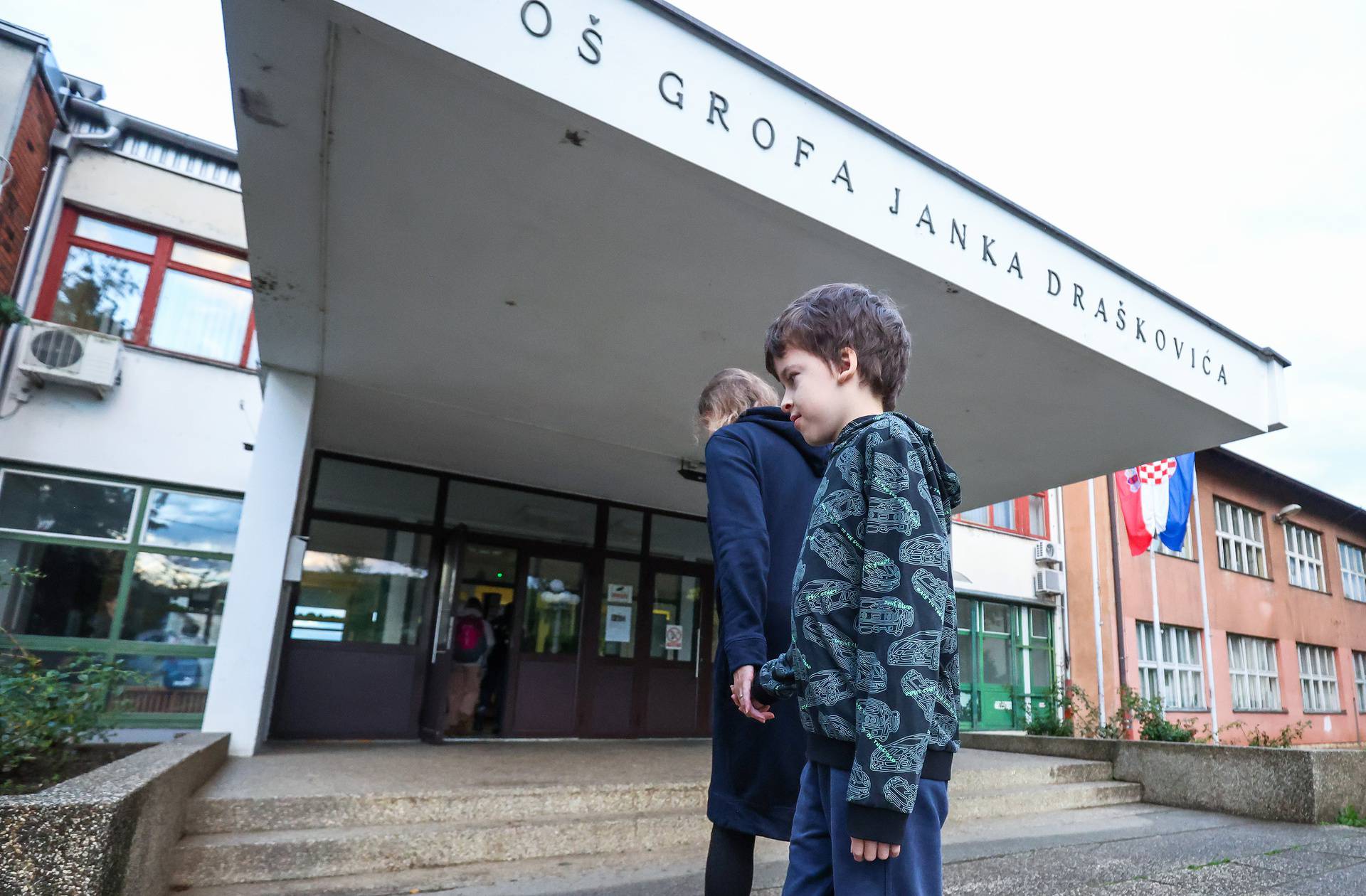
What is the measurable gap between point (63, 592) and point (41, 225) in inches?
160

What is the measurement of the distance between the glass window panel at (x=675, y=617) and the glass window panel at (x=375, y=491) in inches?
115

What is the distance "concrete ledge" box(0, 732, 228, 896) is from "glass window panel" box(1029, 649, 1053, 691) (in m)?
15.8

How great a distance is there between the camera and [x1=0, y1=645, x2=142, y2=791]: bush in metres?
3.72

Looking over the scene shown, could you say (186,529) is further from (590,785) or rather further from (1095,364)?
(1095,364)

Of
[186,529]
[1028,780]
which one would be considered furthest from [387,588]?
[1028,780]

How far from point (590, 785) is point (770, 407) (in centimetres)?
339

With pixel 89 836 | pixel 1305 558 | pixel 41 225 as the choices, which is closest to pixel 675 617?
pixel 89 836

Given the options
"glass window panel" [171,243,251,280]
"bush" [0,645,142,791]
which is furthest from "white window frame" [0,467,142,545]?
"bush" [0,645,142,791]

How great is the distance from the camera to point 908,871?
124 cm

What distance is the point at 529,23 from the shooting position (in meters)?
2.99

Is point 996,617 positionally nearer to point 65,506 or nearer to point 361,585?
point 361,585

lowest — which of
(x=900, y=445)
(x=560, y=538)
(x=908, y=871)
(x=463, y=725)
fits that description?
(x=463, y=725)

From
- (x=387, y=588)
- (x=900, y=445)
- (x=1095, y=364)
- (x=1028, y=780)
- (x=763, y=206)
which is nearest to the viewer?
(x=900, y=445)

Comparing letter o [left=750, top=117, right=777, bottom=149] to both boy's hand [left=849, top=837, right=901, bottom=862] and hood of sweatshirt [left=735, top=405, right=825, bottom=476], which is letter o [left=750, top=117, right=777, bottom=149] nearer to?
hood of sweatshirt [left=735, top=405, right=825, bottom=476]
